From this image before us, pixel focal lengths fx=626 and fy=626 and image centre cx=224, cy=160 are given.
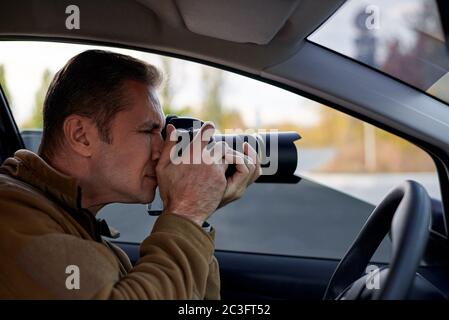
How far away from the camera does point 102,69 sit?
46.8 inches

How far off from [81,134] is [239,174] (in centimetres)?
30

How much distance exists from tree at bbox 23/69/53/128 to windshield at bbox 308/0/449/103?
701 mm

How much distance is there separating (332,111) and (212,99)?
916 mm

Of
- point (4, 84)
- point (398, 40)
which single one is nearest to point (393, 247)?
point (398, 40)

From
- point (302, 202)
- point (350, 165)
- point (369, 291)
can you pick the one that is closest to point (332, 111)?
point (369, 291)

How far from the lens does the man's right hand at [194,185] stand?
3.46 feet

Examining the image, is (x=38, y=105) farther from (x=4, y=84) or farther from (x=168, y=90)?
(x=168, y=90)

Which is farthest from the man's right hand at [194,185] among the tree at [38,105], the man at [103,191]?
the tree at [38,105]

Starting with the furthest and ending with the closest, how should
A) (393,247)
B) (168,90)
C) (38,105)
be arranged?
(38,105)
(168,90)
(393,247)

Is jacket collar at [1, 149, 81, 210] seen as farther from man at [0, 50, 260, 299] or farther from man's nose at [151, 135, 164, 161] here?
man's nose at [151, 135, 164, 161]

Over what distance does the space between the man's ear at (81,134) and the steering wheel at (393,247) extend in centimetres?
55

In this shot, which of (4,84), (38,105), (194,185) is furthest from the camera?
(4,84)

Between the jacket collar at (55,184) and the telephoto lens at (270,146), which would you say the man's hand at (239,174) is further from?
the jacket collar at (55,184)

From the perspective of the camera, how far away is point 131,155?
3.79 ft
